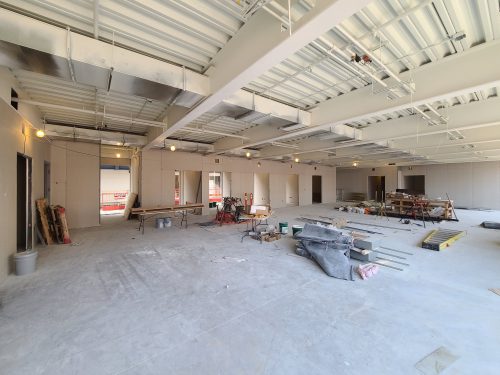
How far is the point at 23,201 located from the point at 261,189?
10818 millimetres

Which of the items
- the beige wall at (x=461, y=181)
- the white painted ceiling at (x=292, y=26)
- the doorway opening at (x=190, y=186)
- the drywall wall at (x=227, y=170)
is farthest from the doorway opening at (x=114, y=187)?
the beige wall at (x=461, y=181)

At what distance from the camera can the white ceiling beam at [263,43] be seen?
176cm

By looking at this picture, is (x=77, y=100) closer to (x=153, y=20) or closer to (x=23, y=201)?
(x=23, y=201)

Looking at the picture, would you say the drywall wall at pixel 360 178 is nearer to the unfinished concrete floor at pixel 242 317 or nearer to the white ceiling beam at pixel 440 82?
the white ceiling beam at pixel 440 82

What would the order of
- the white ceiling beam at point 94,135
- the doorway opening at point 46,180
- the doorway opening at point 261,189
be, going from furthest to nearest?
the doorway opening at point 261,189 → the doorway opening at point 46,180 → the white ceiling beam at point 94,135

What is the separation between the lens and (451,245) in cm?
539

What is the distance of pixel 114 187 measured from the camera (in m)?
13.2

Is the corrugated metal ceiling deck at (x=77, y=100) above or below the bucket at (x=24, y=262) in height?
above

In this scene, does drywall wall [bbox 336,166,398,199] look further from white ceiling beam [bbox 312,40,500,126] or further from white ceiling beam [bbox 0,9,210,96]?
white ceiling beam [bbox 0,9,210,96]

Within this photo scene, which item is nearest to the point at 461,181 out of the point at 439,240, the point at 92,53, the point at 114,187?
the point at 439,240

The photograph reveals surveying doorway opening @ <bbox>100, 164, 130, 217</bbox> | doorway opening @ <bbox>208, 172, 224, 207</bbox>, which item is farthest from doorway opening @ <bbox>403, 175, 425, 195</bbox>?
doorway opening @ <bbox>100, 164, 130, 217</bbox>

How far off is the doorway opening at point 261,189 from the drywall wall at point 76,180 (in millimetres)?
8133

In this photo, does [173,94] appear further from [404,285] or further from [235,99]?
[404,285]

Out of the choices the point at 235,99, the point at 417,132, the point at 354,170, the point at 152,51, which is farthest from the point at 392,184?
the point at 152,51
